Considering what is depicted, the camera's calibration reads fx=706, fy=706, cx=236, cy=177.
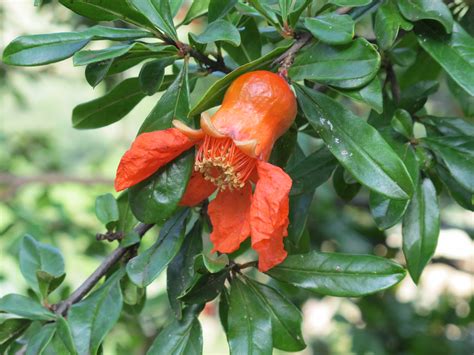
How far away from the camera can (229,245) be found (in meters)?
0.78

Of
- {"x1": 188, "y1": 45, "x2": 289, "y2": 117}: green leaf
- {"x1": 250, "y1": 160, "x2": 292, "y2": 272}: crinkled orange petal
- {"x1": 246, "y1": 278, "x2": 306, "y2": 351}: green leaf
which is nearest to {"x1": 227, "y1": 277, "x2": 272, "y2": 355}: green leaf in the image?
{"x1": 246, "y1": 278, "x2": 306, "y2": 351}: green leaf

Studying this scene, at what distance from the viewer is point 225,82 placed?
743mm

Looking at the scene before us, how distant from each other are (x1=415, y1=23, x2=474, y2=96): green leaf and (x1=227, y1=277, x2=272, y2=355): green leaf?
334 mm

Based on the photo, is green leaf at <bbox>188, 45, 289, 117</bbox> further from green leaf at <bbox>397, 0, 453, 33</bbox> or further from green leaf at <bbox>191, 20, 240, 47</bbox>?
green leaf at <bbox>397, 0, 453, 33</bbox>

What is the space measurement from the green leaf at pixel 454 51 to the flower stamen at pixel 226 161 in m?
0.24

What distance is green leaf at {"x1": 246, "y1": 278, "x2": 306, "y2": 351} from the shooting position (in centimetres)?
81

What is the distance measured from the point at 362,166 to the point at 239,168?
13 centimetres

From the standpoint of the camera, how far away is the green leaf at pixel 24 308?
0.88 meters

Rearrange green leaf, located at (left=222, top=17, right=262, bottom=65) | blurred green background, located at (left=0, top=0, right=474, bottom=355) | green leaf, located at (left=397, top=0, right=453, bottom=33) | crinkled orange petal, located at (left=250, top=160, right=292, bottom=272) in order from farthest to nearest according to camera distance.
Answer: blurred green background, located at (left=0, top=0, right=474, bottom=355) → green leaf, located at (left=222, top=17, right=262, bottom=65) → green leaf, located at (left=397, top=0, right=453, bottom=33) → crinkled orange petal, located at (left=250, top=160, right=292, bottom=272)

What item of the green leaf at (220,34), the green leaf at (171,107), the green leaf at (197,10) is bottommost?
the green leaf at (171,107)

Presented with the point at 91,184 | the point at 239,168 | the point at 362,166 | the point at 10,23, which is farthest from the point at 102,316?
the point at 10,23

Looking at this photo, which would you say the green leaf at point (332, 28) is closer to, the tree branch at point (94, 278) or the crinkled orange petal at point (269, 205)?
the crinkled orange petal at point (269, 205)

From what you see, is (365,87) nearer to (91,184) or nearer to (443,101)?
(91,184)

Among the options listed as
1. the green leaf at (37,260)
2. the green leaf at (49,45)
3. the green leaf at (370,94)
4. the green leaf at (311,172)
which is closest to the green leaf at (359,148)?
the green leaf at (370,94)
